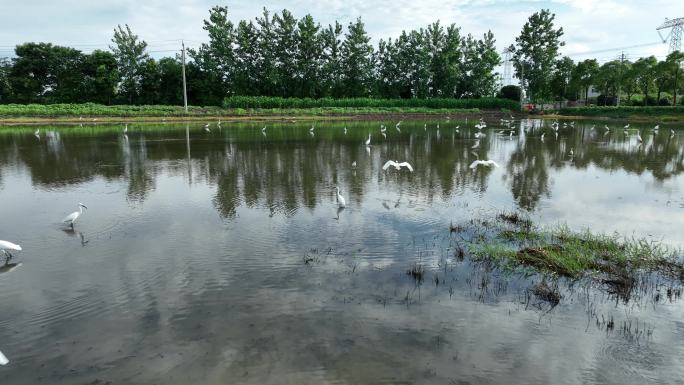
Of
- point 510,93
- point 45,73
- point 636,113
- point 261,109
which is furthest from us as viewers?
point 510,93

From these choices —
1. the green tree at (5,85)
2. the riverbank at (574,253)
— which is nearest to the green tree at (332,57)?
the green tree at (5,85)

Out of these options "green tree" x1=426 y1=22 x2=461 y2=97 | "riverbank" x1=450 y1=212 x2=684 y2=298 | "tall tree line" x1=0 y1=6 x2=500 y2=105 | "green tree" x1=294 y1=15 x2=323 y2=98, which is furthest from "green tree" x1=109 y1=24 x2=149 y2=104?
"riverbank" x1=450 y1=212 x2=684 y2=298

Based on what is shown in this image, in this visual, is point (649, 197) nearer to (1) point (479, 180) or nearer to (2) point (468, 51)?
(1) point (479, 180)

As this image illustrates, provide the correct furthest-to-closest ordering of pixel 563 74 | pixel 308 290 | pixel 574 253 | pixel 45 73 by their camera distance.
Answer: pixel 563 74 → pixel 45 73 → pixel 574 253 → pixel 308 290

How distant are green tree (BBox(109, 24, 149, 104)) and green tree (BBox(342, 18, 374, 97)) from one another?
79.9 ft

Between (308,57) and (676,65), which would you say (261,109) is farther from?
(676,65)

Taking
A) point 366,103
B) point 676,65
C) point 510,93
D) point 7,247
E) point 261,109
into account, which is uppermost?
point 676,65

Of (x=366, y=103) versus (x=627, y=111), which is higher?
(x=366, y=103)

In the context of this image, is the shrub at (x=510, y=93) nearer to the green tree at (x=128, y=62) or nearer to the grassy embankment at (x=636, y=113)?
the grassy embankment at (x=636, y=113)

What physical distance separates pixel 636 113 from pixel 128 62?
54313 mm

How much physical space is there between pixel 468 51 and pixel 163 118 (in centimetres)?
4076

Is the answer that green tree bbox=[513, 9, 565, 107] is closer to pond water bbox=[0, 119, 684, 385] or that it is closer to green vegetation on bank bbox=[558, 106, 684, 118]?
green vegetation on bank bbox=[558, 106, 684, 118]

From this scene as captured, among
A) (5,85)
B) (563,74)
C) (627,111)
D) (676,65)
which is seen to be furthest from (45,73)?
(676,65)

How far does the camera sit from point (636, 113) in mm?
44312
